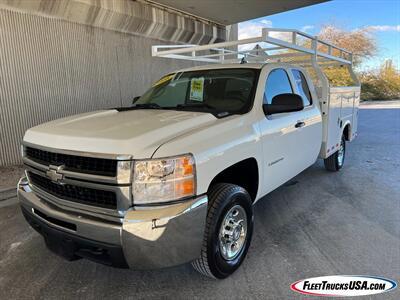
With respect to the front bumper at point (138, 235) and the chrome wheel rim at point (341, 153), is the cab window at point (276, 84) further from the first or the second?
the chrome wheel rim at point (341, 153)

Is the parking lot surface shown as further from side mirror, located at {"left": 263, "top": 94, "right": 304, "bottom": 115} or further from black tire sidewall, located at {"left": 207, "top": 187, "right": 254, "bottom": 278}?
side mirror, located at {"left": 263, "top": 94, "right": 304, "bottom": 115}

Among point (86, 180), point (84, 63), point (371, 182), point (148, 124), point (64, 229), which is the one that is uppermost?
point (84, 63)

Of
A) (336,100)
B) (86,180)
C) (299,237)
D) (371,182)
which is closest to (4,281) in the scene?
(86,180)

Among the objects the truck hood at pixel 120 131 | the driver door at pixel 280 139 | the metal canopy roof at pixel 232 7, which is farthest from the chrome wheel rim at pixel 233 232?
the metal canopy roof at pixel 232 7

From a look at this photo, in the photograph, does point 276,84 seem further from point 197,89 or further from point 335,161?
point 335,161

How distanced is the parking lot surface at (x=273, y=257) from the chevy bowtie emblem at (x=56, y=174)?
98cm

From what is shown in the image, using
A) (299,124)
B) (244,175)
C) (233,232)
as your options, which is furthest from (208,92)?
(233,232)

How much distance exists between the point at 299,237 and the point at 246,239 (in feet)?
2.90

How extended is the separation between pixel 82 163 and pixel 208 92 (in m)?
1.84

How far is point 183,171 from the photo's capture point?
7.84 feet

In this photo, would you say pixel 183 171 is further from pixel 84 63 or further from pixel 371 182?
pixel 84 63

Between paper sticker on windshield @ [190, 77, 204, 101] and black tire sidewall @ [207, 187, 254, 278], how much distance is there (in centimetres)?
137

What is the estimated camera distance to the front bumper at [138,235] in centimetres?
225

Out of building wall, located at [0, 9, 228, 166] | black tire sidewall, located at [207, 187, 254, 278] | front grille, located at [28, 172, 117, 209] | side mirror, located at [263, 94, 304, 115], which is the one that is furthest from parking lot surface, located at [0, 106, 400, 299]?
building wall, located at [0, 9, 228, 166]
